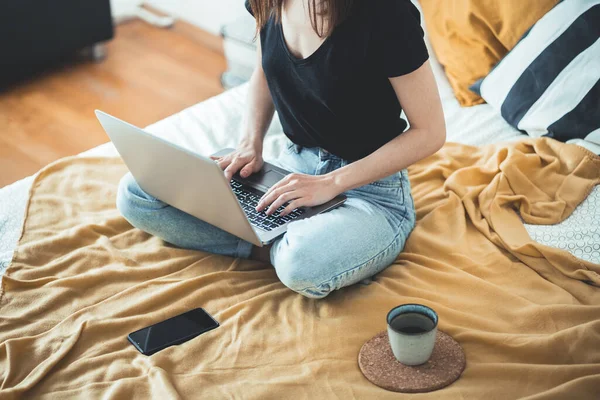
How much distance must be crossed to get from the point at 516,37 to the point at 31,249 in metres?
1.38

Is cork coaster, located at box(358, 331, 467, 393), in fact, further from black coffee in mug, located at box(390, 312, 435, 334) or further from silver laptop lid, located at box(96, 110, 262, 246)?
silver laptop lid, located at box(96, 110, 262, 246)

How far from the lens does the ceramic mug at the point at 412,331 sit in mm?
1221

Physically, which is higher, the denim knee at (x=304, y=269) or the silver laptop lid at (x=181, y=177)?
the silver laptop lid at (x=181, y=177)

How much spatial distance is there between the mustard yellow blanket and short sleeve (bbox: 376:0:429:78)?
15.7 inches

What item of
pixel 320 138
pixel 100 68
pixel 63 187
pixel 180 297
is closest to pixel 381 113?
pixel 320 138

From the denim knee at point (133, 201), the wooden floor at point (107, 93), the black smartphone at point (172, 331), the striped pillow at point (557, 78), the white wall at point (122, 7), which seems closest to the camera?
the black smartphone at point (172, 331)

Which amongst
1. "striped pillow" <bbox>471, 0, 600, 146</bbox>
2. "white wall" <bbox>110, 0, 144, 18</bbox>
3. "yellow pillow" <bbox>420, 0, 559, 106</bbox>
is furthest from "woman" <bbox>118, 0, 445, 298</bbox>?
"white wall" <bbox>110, 0, 144, 18</bbox>

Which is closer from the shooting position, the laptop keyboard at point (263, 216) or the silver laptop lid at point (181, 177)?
the silver laptop lid at point (181, 177)

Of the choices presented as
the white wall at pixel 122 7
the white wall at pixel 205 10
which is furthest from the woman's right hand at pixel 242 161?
the white wall at pixel 122 7

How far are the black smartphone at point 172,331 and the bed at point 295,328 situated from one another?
2 cm

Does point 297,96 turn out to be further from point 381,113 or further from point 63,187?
point 63,187

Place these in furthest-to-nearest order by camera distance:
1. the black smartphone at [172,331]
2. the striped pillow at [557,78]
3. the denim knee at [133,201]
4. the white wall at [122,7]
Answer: the white wall at [122,7] < the striped pillow at [557,78] < the denim knee at [133,201] < the black smartphone at [172,331]

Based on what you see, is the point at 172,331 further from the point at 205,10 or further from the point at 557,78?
the point at 205,10

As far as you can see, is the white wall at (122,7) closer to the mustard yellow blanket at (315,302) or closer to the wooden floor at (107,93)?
the wooden floor at (107,93)
